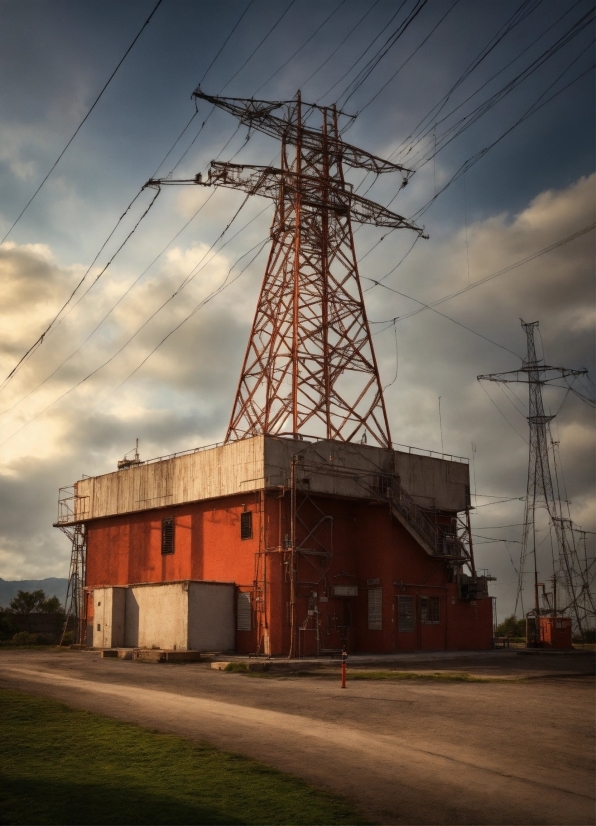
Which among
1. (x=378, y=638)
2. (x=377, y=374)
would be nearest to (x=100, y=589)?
(x=378, y=638)

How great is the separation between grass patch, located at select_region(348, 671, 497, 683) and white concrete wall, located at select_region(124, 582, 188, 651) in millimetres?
10992

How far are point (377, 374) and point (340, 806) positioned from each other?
32133mm

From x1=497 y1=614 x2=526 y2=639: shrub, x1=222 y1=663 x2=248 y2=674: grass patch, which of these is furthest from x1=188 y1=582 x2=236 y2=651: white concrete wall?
x1=497 y1=614 x2=526 y2=639: shrub

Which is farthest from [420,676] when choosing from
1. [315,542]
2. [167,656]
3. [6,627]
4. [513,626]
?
[513,626]

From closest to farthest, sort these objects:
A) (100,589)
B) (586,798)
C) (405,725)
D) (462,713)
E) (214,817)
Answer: (214,817) < (586,798) < (405,725) < (462,713) < (100,589)

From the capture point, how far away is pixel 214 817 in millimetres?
9195

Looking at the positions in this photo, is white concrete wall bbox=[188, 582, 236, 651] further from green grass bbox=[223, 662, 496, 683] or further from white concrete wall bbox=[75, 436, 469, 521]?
green grass bbox=[223, 662, 496, 683]

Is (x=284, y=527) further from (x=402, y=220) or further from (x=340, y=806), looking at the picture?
(x=340, y=806)

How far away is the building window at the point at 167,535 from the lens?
41.8 metres

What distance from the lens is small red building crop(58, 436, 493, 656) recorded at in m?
36.0

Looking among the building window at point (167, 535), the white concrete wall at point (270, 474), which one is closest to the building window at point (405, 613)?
the white concrete wall at point (270, 474)

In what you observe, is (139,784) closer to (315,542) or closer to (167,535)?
(315,542)

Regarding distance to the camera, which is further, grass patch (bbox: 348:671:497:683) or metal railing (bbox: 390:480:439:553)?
metal railing (bbox: 390:480:439:553)

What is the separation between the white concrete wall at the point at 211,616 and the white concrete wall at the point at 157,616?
0.33 m
